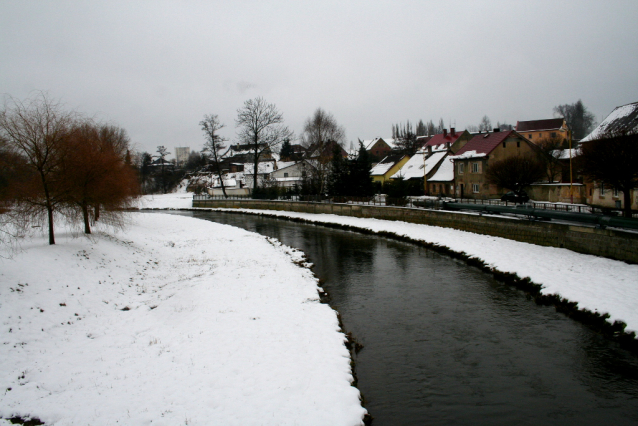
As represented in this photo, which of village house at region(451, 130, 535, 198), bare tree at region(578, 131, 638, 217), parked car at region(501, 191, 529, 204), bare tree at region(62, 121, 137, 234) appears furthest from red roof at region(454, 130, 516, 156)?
bare tree at region(62, 121, 137, 234)

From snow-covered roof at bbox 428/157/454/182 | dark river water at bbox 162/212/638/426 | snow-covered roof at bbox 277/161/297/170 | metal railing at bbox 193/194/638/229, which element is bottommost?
dark river water at bbox 162/212/638/426

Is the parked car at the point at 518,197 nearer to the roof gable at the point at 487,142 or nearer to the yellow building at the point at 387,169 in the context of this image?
the roof gable at the point at 487,142

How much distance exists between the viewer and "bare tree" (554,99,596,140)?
346 feet

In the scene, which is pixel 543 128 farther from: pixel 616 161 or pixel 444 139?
pixel 616 161

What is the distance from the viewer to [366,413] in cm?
646

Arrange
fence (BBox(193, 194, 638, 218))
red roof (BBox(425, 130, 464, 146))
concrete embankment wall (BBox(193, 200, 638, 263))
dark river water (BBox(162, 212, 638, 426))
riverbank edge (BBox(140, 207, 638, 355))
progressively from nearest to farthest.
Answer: dark river water (BBox(162, 212, 638, 426)) → riverbank edge (BBox(140, 207, 638, 355)) → concrete embankment wall (BBox(193, 200, 638, 263)) → fence (BBox(193, 194, 638, 218)) → red roof (BBox(425, 130, 464, 146))

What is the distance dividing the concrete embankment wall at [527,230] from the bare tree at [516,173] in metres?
14.9

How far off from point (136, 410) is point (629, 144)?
23.9 meters

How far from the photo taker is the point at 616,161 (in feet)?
66.9

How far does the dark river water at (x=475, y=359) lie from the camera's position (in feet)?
21.9

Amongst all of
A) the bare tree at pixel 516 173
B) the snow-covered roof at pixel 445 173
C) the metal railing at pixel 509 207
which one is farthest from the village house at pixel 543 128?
the metal railing at pixel 509 207

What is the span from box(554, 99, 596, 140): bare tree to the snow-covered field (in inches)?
3997

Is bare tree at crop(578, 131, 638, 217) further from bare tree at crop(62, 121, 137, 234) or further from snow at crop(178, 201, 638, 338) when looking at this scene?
bare tree at crop(62, 121, 137, 234)

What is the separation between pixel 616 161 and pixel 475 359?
1773 centimetres
